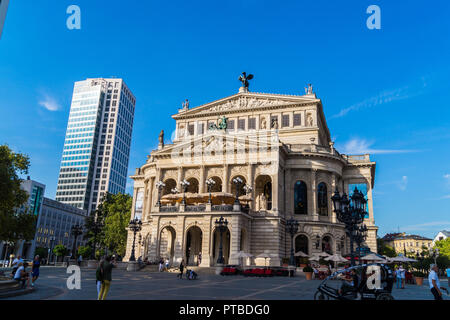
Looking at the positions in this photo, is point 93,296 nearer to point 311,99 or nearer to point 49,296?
point 49,296

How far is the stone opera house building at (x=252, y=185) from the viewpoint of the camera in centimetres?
4072

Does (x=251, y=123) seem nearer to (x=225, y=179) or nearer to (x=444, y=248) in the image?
(x=225, y=179)

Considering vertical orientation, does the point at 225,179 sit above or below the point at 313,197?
above

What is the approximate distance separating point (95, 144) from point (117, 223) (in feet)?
261

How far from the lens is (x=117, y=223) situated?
203ft

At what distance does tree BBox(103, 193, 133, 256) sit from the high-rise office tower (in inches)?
2603

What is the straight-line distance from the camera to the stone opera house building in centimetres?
4072

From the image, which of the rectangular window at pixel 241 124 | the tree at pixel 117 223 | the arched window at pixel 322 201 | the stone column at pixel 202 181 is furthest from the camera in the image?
the tree at pixel 117 223

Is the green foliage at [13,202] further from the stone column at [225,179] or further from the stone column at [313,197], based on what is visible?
the stone column at [313,197]

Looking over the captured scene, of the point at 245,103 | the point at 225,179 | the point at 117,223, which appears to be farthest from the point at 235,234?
the point at 117,223

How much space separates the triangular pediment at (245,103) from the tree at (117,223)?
20.2 m

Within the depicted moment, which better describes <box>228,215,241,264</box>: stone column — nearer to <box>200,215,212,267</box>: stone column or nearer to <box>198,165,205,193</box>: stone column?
<box>200,215,212,267</box>: stone column

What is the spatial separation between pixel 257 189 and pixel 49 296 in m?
35.9

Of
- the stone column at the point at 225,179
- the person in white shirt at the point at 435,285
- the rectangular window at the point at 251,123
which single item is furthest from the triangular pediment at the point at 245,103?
the person in white shirt at the point at 435,285
